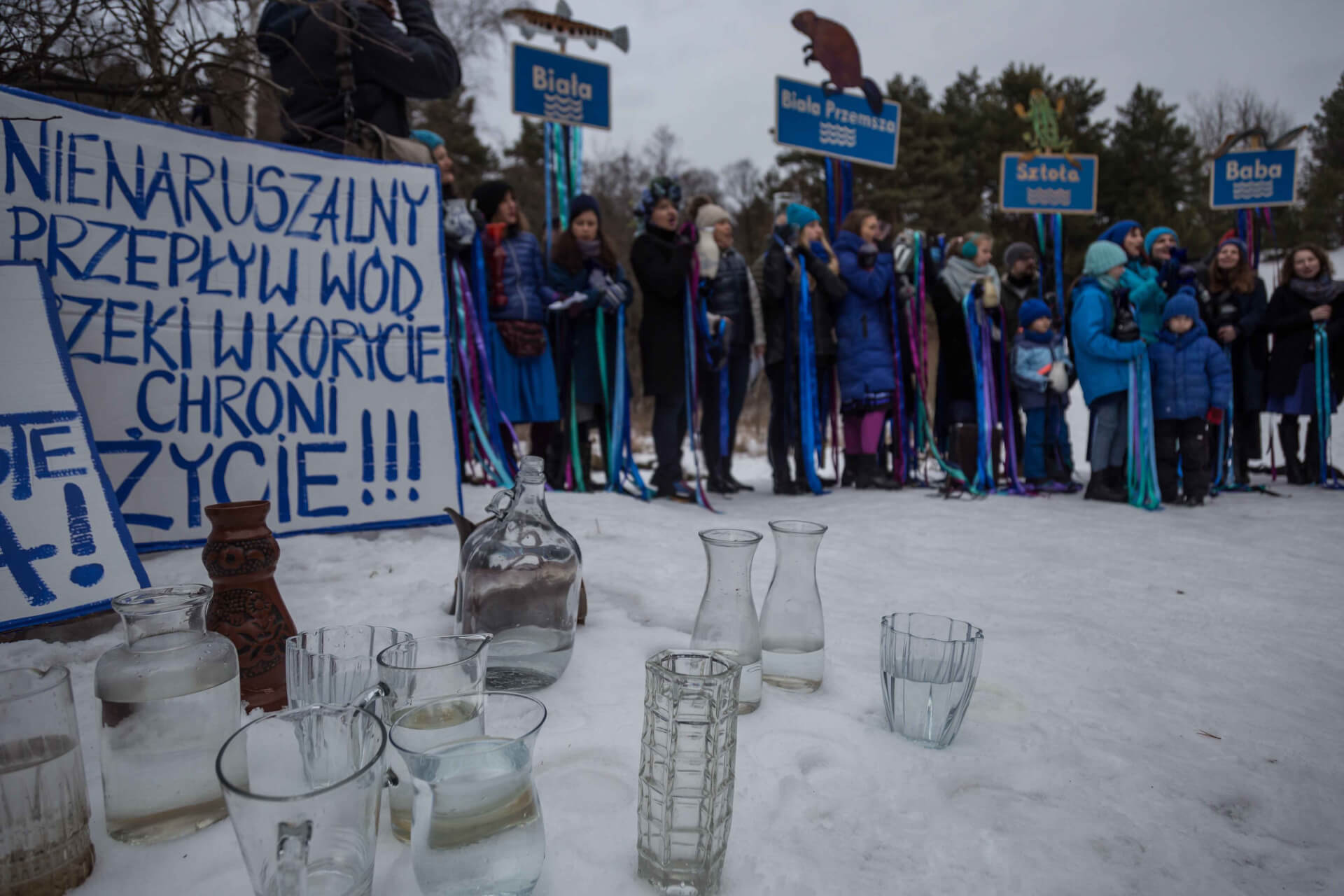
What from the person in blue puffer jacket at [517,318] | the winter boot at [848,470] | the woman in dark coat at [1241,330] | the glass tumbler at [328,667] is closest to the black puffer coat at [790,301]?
the winter boot at [848,470]

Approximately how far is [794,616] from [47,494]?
179 centimetres

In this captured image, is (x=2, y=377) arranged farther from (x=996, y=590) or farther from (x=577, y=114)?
(x=577, y=114)

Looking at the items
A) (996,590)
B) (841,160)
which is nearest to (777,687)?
(996,590)

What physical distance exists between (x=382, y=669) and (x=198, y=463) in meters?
1.68

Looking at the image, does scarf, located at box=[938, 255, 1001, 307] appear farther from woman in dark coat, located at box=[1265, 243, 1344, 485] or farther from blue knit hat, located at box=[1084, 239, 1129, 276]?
woman in dark coat, located at box=[1265, 243, 1344, 485]

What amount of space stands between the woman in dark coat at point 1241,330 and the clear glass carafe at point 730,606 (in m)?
5.65

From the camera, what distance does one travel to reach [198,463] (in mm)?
2410

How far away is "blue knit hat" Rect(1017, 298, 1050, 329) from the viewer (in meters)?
5.42

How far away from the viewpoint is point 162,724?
1107 mm

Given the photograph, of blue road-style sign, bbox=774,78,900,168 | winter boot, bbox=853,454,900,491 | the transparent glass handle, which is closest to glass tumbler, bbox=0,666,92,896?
the transparent glass handle

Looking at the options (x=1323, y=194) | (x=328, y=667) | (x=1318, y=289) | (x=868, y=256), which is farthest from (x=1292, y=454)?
(x=1323, y=194)

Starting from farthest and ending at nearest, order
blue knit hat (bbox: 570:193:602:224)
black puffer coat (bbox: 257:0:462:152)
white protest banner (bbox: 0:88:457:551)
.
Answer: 1. blue knit hat (bbox: 570:193:602:224)
2. black puffer coat (bbox: 257:0:462:152)
3. white protest banner (bbox: 0:88:457:551)

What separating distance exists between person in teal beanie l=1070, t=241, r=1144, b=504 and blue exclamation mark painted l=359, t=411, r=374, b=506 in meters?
4.49

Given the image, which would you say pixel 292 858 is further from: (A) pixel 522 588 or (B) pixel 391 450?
(B) pixel 391 450
